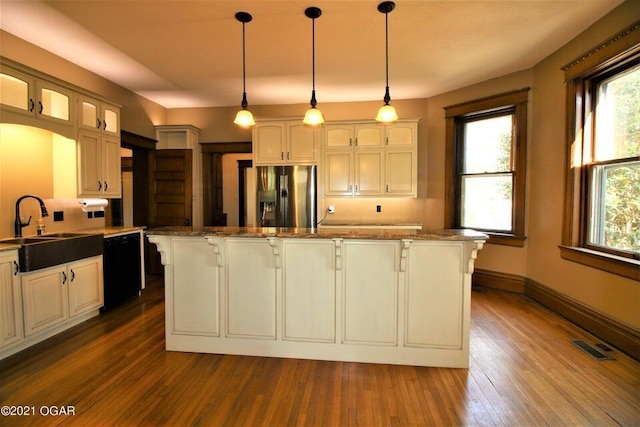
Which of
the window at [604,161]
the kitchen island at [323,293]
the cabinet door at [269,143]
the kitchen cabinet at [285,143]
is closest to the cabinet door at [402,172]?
the kitchen cabinet at [285,143]

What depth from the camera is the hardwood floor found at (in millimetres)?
1828

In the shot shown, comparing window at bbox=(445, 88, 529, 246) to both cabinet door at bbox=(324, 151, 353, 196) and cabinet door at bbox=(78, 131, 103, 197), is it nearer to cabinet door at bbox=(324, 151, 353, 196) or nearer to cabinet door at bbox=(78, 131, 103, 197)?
cabinet door at bbox=(324, 151, 353, 196)

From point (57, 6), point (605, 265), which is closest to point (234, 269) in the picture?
point (57, 6)

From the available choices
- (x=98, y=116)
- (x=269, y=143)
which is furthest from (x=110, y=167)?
(x=269, y=143)

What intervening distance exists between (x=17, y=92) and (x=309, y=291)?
3.03m

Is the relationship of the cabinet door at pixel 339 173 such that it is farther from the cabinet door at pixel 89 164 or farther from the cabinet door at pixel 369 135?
the cabinet door at pixel 89 164

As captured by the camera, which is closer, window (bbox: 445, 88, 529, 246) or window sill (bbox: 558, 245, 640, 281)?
window sill (bbox: 558, 245, 640, 281)

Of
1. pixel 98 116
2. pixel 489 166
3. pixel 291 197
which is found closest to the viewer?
pixel 98 116

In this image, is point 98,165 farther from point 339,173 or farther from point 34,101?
point 339,173

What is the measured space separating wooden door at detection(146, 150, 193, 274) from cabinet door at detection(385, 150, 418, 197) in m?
3.18

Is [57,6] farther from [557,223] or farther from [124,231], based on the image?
[557,223]

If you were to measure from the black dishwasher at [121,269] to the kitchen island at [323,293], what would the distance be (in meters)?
1.38

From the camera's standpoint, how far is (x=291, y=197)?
15.4ft

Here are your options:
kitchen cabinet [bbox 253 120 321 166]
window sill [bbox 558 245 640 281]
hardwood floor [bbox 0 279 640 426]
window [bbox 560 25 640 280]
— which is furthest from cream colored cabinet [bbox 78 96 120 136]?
window sill [bbox 558 245 640 281]
